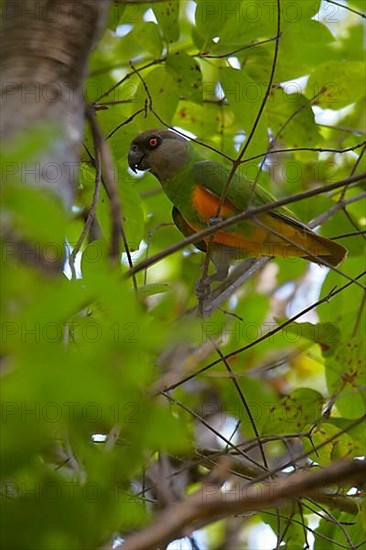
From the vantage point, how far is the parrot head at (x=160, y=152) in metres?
4.80

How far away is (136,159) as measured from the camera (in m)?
4.93

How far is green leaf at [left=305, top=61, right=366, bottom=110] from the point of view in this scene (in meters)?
4.55

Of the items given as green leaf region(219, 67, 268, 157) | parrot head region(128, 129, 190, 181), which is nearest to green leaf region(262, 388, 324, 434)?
green leaf region(219, 67, 268, 157)

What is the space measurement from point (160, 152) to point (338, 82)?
1.09m

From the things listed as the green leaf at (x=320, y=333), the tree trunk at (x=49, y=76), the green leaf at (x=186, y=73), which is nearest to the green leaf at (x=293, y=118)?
the green leaf at (x=186, y=73)

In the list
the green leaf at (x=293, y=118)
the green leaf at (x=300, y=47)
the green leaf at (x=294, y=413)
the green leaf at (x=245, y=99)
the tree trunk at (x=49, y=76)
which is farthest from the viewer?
the green leaf at (x=293, y=118)

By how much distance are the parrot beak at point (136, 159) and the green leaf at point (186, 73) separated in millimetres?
749

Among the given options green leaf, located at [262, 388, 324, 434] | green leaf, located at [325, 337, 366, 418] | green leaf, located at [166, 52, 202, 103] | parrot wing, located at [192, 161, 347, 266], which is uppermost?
green leaf, located at [166, 52, 202, 103]

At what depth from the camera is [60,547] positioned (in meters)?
1.27

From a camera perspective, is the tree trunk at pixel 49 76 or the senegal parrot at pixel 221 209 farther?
the senegal parrot at pixel 221 209

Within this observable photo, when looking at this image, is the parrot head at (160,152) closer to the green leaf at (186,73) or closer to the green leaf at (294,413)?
the green leaf at (186,73)

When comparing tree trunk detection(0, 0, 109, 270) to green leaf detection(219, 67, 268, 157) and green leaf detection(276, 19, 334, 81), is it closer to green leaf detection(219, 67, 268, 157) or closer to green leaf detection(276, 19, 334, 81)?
green leaf detection(219, 67, 268, 157)

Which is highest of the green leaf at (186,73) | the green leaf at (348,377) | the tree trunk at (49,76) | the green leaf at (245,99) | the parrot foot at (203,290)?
the green leaf at (186,73)

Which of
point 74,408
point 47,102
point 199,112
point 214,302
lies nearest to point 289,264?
point 199,112
